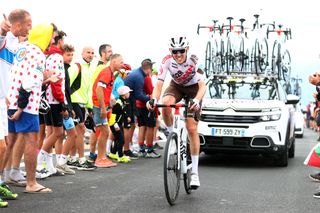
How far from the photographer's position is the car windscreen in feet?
37.4

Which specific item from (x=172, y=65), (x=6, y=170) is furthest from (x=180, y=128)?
(x=6, y=170)

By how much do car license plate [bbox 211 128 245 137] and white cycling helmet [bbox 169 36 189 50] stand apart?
3681 mm

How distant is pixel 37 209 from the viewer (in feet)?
19.1

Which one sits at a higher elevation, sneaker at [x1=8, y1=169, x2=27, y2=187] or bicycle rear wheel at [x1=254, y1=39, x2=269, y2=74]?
bicycle rear wheel at [x1=254, y1=39, x2=269, y2=74]

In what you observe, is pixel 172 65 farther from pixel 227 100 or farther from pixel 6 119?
pixel 227 100

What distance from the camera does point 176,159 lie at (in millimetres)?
6562

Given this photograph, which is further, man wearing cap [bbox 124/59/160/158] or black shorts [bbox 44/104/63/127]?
man wearing cap [bbox 124/59/160/158]

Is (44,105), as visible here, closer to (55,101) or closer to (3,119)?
(55,101)

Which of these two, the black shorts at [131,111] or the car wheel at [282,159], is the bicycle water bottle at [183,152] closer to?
the car wheel at [282,159]

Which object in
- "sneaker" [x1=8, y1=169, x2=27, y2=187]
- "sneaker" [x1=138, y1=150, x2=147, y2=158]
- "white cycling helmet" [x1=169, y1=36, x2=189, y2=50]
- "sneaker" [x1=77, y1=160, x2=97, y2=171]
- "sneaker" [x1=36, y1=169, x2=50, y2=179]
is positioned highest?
"white cycling helmet" [x1=169, y1=36, x2=189, y2=50]

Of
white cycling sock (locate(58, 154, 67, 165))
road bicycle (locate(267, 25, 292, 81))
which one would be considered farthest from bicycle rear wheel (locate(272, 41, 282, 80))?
white cycling sock (locate(58, 154, 67, 165))

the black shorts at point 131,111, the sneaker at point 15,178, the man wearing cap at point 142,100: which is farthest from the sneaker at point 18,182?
the man wearing cap at point 142,100

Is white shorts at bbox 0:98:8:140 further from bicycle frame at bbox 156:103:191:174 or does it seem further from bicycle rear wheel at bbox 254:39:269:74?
A: bicycle rear wheel at bbox 254:39:269:74

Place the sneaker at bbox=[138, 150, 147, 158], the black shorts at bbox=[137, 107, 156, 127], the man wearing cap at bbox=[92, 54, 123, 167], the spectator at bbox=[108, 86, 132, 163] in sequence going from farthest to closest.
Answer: the black shorts at bbox=[137, 107, 156, 127], the sneaker at bbox=[138, 150, 147, 158], the spectator at bbox=[108, 86, 132, 163], the man wearing cap at bbox=[92, 54, 123, 167]
